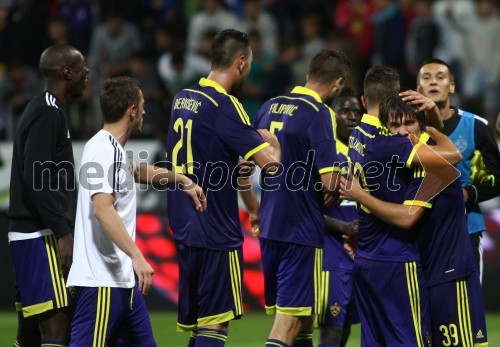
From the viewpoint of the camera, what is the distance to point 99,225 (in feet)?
19.6

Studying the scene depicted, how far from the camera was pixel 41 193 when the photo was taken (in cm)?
635

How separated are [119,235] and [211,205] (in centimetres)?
127

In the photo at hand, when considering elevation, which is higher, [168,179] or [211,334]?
[168,179]

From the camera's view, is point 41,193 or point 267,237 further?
point 267,237

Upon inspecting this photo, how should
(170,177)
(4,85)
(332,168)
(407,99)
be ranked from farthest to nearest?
(4,85) → (332,168) → (170,177) → (407,99)

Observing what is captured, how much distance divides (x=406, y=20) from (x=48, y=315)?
917cm

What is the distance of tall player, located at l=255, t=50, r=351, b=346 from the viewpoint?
23.7 ft

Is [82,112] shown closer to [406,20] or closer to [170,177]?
[406,20]

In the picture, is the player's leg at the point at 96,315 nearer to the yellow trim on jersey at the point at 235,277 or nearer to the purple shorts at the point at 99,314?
the purple shorts at the point at 99,314

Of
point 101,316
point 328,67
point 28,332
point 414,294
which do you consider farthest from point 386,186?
point 28,332

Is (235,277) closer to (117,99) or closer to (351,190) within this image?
(351,190)

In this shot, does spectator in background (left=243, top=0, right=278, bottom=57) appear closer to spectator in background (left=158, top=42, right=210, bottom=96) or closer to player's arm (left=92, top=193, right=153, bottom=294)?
spectator in background (left=158, top=42, right=210, bottom=96)

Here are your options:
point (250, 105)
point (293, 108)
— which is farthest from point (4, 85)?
point (293, 108)

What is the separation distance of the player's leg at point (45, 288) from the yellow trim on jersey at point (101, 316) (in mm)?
635
